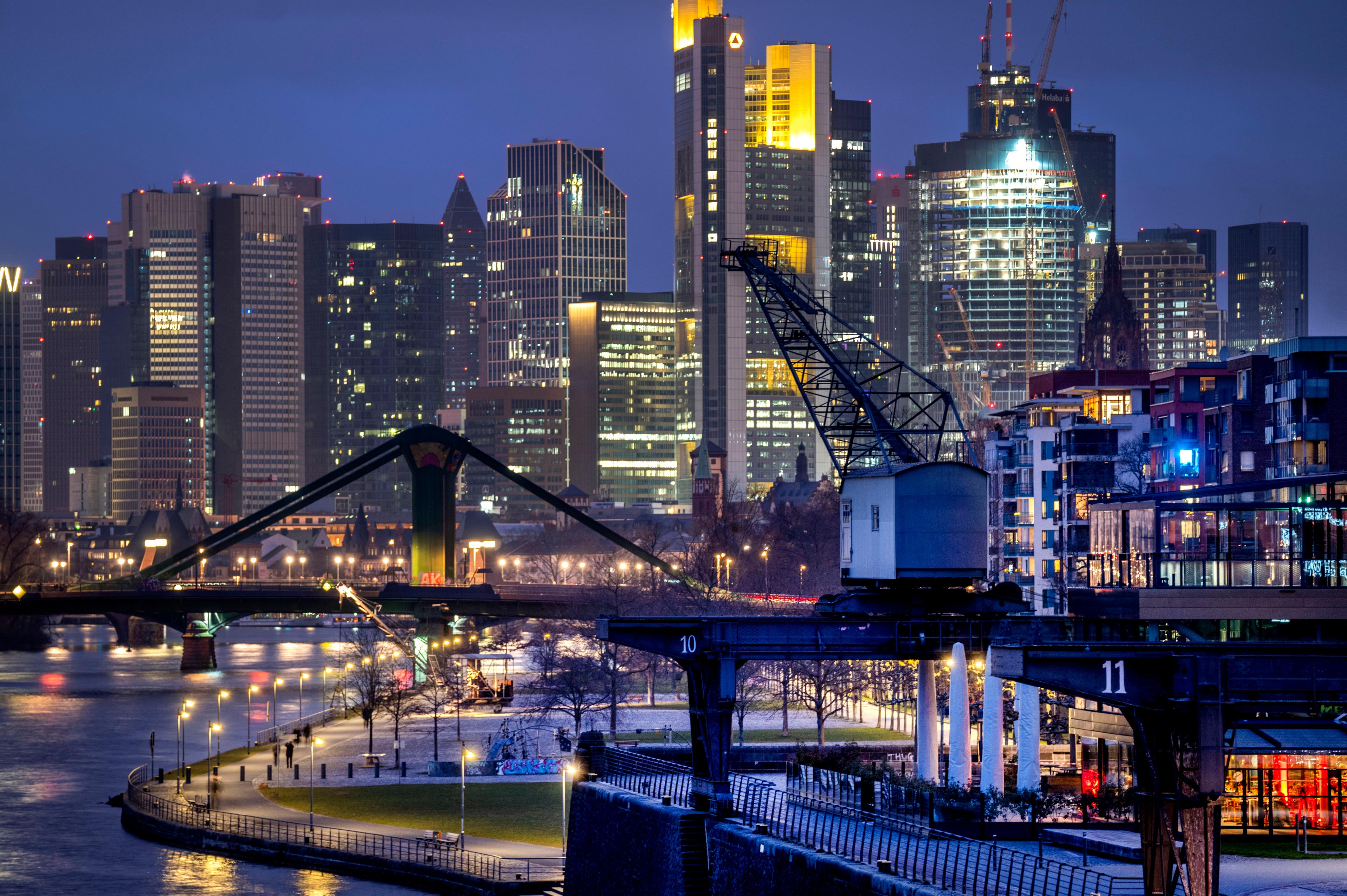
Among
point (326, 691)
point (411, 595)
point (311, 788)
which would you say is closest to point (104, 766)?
point (311, 788)

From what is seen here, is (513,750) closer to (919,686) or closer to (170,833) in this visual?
(170,833)

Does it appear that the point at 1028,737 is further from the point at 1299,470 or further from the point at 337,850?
the point at 1299,470

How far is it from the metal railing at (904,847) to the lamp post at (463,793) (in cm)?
1534

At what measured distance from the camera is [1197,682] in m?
41.0

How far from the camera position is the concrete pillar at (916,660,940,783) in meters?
68.3

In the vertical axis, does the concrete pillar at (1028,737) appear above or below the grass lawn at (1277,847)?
above

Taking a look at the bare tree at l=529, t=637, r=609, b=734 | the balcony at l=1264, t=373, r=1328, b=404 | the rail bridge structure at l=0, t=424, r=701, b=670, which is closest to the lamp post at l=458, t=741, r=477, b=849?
the bare tree at l=529, t=637, r=609, b=734

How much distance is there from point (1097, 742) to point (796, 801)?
2181cm

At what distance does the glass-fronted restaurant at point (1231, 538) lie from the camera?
66.8m

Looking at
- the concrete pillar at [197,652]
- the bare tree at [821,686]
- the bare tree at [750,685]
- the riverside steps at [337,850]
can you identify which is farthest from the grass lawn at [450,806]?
the concrete pillar at [197,652]

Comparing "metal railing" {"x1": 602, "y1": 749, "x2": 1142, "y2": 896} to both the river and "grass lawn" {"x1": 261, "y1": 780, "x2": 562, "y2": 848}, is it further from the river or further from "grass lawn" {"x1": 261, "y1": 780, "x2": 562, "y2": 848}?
the river

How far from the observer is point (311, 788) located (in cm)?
8638

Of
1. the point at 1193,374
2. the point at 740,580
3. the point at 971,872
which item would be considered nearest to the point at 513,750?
the point at 1193,374

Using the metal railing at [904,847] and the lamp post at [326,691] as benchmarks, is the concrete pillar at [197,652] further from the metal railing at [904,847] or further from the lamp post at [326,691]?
the metal railing at [904,847]
